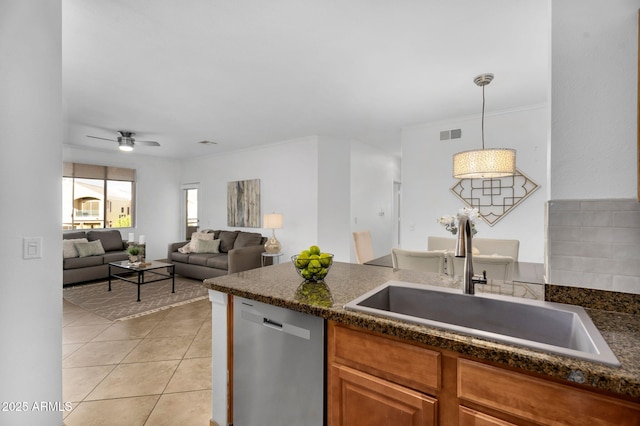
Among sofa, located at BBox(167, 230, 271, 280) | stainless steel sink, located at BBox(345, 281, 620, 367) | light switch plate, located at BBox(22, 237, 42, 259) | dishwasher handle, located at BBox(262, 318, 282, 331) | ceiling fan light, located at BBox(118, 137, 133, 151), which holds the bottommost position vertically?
sofa, located at BBox(167, 230, 271, 280)

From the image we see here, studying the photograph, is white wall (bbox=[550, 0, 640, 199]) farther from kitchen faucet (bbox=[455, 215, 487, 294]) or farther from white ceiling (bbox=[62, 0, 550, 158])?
white ceiling (bbox=[62, 0, 550, 158])

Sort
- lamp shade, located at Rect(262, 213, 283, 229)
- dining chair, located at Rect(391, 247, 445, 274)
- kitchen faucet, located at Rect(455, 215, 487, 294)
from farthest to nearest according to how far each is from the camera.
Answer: lamp shade, located at Rect(262, 213, 283, 229), dining chair, located at Rect(391, 247, 445, 274), kitchen faucet, located at Rect(455, 215, 487, 294)

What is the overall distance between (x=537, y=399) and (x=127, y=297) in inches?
194

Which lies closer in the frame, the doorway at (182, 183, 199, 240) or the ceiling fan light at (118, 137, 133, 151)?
the ceiling fan light at (118, 137, 133, 151)

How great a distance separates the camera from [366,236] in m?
3.97

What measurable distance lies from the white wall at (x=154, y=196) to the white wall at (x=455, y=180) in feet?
19.0

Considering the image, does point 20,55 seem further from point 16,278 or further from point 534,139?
point 534,139

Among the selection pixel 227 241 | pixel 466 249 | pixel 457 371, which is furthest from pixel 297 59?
pixel 227 241

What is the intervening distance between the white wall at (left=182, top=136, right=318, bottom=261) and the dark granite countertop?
11.4 feet

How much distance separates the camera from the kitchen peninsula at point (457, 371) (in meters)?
0.80

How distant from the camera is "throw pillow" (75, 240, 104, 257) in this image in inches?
201

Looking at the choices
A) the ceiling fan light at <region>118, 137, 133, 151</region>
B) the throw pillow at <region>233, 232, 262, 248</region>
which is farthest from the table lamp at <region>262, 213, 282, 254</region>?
the ceiling fan light at <region>118, 137, 133, 151</region>

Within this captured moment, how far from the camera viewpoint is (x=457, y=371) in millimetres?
990

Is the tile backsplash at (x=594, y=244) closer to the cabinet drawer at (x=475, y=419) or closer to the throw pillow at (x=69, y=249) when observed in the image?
the cabinet drawer at (x=475, y=419)
